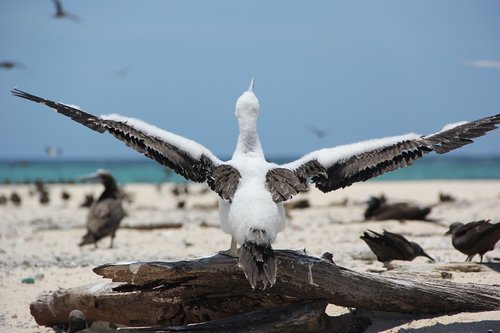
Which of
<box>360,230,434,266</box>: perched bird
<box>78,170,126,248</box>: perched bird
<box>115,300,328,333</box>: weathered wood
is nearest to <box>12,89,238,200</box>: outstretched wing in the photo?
<box>115,300,328,333</box>: weathered wood

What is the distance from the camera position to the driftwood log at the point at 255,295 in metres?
5.37

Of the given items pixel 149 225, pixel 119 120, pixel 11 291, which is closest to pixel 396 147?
pixel 119 120

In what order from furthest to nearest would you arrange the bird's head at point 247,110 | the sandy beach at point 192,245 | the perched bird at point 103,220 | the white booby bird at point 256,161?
the perched bird at point 103,220 → the sandy beach at point 192,245 → the bird's head at point 247,110 → the white booby bird at point 256,161

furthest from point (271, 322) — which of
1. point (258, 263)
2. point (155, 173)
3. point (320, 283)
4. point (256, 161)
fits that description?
point (155, 173)

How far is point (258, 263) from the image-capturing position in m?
4.96

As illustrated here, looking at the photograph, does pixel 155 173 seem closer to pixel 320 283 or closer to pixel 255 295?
pixel 255 295

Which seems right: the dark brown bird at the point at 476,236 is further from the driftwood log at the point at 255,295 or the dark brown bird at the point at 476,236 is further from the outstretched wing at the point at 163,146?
the outstretched wing at the point at 163,146

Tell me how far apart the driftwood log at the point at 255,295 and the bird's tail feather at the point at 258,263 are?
404 millimetres

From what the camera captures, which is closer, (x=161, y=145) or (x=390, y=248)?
(x=161, y=145)

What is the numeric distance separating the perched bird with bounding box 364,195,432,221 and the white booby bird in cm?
761

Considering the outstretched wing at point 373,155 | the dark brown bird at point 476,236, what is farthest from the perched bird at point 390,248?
the outstretched wing at point 373,155

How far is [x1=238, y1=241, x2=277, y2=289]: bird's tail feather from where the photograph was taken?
16.0ft

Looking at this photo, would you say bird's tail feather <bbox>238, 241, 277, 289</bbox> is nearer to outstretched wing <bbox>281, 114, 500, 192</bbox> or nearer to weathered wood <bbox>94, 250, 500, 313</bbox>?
weathered wood <bbox>94, 250, 500, 313</bbox>

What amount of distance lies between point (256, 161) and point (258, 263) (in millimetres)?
1142
